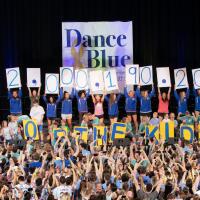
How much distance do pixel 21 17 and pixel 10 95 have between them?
320cm

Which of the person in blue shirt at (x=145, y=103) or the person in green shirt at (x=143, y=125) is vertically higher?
the person in blue shirt at (x=145, y=103)

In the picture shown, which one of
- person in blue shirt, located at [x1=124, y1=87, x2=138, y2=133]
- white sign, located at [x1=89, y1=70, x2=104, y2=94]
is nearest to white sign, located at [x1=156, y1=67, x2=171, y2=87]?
person in blue shirt, located at [x1=124, y1=87, x2=138, y2=133]

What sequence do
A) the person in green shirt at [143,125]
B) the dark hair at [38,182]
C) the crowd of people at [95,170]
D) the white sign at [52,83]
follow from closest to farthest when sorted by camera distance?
the crowd of people at [95,170], the dark hair at [38,182], the person in green shirt at [143,125], the white sign at [52,83]

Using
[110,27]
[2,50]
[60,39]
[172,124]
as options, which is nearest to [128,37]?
[110,27]

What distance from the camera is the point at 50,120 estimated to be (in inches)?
809

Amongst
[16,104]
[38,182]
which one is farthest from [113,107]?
[38,182]

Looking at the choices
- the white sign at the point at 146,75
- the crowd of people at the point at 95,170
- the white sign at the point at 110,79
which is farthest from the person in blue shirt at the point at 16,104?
the white sign at the point at 146,75

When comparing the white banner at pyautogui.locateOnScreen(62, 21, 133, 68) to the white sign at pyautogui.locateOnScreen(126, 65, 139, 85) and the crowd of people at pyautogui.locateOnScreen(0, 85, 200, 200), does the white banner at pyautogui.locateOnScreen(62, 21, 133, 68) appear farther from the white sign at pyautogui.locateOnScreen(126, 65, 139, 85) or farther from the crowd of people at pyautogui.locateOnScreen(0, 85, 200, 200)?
the crowd of people at pyautogui.locateOnScreen(0, 85, 200, 200)

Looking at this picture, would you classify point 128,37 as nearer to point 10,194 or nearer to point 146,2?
point 146,2

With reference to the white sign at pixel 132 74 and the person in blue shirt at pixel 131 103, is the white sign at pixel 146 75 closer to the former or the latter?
the white sign at pixel 132 74

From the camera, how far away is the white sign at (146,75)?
20.7m

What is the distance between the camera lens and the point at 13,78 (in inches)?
799

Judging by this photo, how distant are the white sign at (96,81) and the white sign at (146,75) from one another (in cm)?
114

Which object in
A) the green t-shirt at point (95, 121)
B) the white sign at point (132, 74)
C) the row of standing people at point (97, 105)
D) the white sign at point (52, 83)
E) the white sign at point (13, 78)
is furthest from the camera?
the white sign at point (52, 83)
